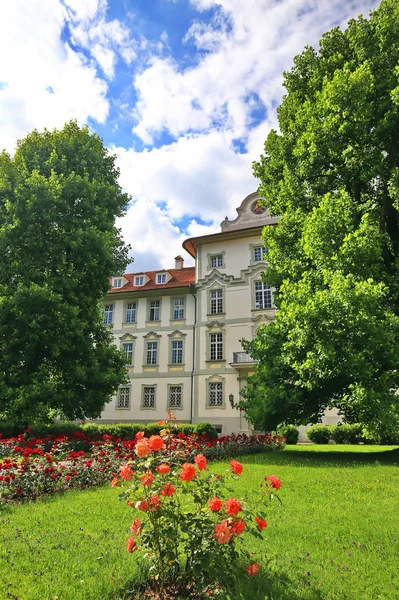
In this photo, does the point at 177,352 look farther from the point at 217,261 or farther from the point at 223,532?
the point at 223,532

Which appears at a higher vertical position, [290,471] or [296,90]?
[296,90]

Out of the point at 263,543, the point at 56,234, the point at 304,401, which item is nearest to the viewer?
the point at 263,543

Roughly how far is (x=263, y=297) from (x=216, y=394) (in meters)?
7.43

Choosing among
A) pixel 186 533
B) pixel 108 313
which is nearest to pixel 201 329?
pixel 108 313

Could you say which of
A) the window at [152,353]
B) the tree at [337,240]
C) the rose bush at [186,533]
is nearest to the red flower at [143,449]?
the rose bush at [186,533]

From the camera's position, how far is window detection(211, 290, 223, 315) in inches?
1168

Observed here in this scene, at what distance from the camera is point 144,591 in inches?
133

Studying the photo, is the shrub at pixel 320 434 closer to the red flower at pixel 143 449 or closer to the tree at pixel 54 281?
the tree at pixel 54 281

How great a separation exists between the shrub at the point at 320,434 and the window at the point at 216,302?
10257mm

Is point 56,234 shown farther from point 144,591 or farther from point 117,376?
point 144,591

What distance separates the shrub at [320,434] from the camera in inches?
938

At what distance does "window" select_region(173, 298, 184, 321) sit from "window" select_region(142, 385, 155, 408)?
18.0 feet

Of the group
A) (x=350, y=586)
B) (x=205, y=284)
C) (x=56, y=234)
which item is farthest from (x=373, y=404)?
(x=205, y=284)

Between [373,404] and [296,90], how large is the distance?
1229 centimetres
